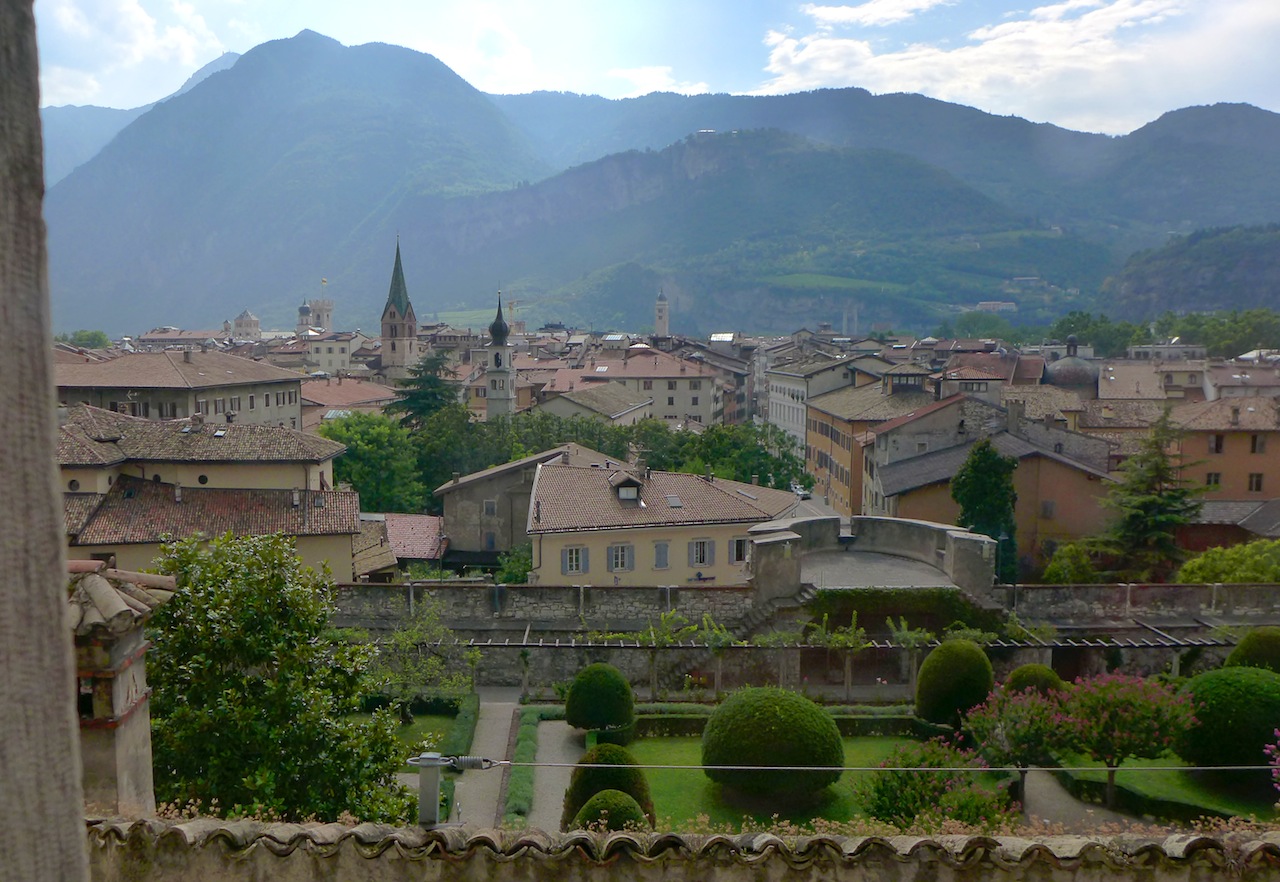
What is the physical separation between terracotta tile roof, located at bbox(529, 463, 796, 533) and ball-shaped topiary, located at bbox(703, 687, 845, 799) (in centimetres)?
1279

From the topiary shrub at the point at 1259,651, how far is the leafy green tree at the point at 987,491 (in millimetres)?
14613

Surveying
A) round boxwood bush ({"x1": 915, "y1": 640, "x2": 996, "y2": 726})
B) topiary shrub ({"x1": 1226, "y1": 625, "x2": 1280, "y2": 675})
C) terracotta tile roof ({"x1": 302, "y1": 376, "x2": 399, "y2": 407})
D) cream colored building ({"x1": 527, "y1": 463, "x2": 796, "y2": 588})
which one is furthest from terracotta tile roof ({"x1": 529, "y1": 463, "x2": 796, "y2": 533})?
terracotta tile roof ({"x1": 302, "y1": 376, "x2": 399, "y2": 407})

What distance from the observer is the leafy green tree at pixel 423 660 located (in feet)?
77.2

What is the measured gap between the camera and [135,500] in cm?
3103

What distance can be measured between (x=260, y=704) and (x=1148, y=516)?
32.8 m

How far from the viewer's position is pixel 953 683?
22.8 meters

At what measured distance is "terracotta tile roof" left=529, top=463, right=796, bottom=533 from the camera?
3247 cm

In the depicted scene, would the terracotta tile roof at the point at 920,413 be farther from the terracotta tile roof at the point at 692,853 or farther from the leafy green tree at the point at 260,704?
the terracotta tile roof at the point at 692,853

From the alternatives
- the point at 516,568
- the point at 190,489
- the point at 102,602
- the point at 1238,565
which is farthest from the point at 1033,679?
the point at 190,489

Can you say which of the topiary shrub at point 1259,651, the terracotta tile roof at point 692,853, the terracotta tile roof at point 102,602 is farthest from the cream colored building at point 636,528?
the terracotta tile roof at point 692,853

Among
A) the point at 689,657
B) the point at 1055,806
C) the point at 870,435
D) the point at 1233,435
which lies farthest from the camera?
the point at 870,435

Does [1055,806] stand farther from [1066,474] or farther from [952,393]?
[952,393]

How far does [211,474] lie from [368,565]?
5.97m

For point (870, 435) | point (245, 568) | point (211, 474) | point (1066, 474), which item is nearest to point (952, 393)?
point (870, 435)
